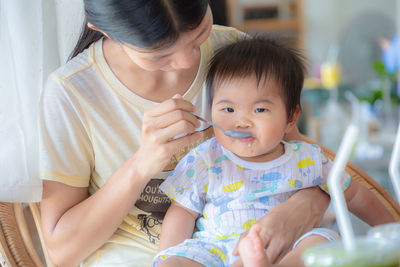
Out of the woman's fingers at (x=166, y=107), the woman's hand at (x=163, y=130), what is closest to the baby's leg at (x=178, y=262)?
the woman's hand at (x=163, y=130)

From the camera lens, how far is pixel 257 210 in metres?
1.14

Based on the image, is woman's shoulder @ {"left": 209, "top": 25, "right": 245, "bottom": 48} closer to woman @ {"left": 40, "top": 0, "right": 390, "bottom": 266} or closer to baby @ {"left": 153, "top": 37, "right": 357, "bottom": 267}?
woman @ {"left": 40, "top": 0, "right": 390, "bottom": 266}

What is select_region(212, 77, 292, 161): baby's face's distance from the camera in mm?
1126

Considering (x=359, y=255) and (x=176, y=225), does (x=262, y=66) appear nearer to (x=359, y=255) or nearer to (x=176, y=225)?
(x=176, y=225)

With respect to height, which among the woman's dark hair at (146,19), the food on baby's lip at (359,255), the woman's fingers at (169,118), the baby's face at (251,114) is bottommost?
the baby's face at (251,114)

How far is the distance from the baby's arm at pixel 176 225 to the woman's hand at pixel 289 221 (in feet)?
0.61

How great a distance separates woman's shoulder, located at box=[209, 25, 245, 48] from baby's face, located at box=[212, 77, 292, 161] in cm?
25

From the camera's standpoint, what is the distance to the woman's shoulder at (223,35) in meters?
1.38

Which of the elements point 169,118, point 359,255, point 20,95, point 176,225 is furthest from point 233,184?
point 359,255

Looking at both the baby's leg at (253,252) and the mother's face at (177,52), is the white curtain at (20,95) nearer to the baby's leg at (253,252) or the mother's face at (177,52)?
the mother's face at (177,52)

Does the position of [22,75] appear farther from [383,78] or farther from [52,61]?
[383,78]

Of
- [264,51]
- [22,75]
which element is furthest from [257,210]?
[22,75]

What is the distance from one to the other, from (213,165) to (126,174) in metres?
0.23

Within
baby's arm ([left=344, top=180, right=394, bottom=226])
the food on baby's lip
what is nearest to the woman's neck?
baby's arm ([left=344, top=180, right=394, bottom=226])
